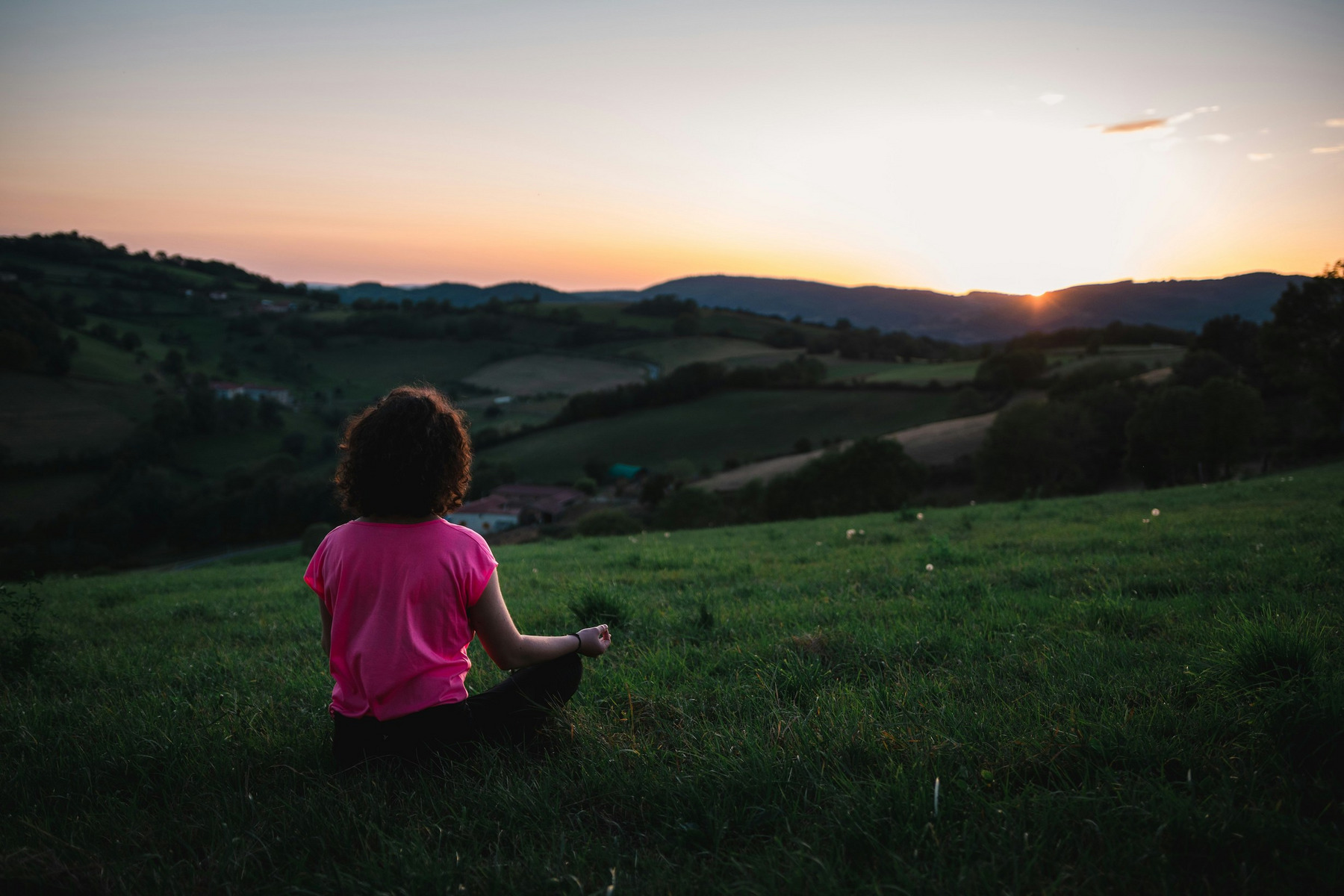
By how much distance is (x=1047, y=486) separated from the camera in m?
49.5

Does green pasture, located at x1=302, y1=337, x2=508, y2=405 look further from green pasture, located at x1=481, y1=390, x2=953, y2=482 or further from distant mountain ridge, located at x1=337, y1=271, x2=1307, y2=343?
distant mountain ridge, located at x1=337, y1=271, x2=1307, y2=343

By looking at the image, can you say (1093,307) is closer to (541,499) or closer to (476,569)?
(541,499)

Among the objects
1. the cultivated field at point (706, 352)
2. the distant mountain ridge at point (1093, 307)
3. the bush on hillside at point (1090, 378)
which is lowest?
the bush on hillside at point (1090, 378)

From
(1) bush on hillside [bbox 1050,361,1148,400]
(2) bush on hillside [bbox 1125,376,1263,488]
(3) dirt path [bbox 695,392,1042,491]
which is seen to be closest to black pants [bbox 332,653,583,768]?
(2) bush on hillside [bbox 1125,376,1263,488]

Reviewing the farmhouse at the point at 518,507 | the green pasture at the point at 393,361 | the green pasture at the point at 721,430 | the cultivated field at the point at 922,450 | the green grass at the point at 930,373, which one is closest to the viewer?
the cultivated field at the point at 922,450

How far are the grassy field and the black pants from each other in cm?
12

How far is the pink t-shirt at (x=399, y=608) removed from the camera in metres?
2.99

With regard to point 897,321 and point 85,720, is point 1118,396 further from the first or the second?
point 897,321

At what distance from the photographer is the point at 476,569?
309cm

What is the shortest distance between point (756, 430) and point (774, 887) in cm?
8045

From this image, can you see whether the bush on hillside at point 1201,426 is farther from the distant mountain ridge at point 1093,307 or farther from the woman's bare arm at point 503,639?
the woman's bare arm at point 503,639

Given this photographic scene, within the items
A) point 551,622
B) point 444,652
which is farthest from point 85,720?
point 551,622

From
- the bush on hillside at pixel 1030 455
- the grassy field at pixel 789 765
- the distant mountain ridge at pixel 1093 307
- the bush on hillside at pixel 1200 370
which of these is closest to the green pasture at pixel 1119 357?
the distant mountain ridge at pixel 1093 307

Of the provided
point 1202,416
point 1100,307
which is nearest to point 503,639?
point 1202,416
